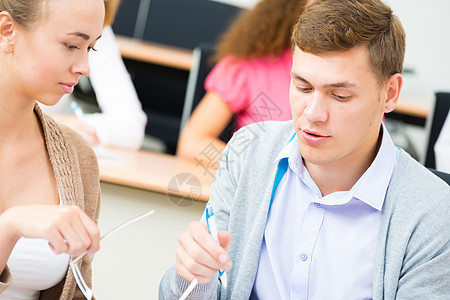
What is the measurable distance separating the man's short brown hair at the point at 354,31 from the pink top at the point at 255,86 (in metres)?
1.05

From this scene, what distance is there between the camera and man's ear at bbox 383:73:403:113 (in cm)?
119

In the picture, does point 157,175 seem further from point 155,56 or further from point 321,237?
point 155,56

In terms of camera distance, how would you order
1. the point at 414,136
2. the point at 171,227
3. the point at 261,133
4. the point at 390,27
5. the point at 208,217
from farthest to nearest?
the point at 414,136, the point at 171,227, the point at 261,133, the point at 390,27, the point at 208,217

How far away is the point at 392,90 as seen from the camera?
121 centimetres

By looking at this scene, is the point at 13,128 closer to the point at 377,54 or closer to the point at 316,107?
the point at 316,107

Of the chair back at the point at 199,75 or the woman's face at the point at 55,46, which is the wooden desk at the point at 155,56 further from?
the woman's face at the point at 55,46

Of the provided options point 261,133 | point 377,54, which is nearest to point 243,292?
point 261,133

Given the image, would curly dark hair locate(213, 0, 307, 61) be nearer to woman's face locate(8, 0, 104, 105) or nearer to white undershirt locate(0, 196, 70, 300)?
woman's face locate(8, 0, 104, 105)

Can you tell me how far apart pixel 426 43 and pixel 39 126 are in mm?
3724

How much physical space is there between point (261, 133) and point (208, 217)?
336 mm

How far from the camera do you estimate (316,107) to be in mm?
1120

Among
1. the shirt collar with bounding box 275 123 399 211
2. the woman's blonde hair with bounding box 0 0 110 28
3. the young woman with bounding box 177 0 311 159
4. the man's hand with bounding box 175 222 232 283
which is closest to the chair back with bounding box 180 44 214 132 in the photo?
the young woman with bounding box 177 0 311 159

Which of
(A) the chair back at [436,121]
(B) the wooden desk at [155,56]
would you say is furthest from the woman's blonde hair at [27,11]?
(B) the wooden desk at [155,56]

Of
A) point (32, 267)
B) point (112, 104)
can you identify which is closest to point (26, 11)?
point (32, 267)
